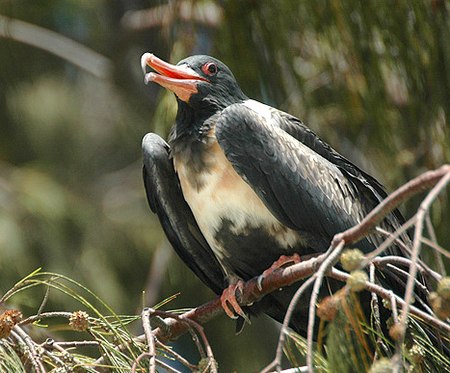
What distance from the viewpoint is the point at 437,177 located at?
1.81 meters

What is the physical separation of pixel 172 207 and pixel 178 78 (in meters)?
0.43

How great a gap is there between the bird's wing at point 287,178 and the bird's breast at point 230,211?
0.05m

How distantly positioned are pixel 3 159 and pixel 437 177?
497 centimetres

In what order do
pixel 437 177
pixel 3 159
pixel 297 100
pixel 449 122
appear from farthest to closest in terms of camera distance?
pixel 3 159 → pixel 297 100 → pixel 449 122 → pixel 437 177

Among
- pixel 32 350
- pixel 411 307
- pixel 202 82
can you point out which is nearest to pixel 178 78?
pixel 202 82

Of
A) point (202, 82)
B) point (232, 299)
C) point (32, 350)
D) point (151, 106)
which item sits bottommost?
point (232, 299)

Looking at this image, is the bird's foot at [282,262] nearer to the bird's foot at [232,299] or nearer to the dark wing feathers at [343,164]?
the bird's foot at [232,299]

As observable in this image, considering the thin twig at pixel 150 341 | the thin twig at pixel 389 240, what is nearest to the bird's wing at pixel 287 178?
the thin twig at pixel 150 341

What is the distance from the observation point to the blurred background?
3648 millimetres

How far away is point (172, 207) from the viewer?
354 cm

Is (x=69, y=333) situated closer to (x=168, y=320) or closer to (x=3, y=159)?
(x=3, y=159)

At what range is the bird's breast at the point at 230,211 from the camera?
329 cm

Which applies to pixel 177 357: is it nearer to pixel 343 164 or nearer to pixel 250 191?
pixel 250 191

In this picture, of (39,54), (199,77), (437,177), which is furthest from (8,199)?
(437,177)
